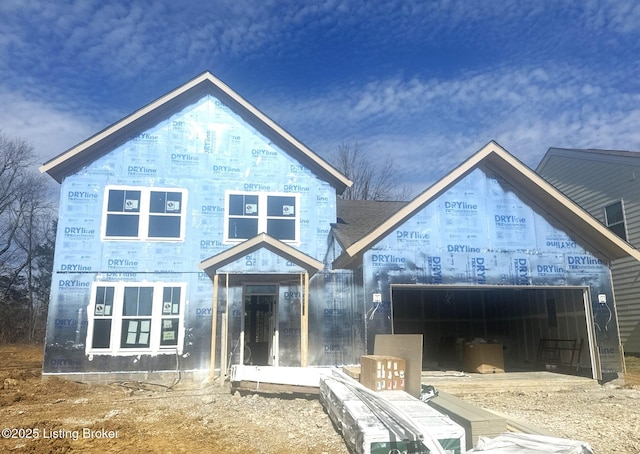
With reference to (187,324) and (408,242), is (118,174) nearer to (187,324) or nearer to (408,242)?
(187,324)

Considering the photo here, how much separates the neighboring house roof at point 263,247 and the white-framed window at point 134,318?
1.81 metres

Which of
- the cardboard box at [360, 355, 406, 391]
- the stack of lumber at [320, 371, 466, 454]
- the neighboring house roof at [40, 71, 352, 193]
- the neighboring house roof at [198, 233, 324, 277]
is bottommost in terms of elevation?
the stack of lumber at [320, 371, 466, 454]

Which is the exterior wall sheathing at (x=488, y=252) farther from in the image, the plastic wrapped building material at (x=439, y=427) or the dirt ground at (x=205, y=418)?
the plastic wrapped building material at (x=439, y=427)

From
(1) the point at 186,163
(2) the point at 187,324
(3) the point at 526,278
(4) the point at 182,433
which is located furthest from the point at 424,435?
(1) the point at 186,163

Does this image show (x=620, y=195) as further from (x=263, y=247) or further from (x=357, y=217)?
(x=263, y=247)

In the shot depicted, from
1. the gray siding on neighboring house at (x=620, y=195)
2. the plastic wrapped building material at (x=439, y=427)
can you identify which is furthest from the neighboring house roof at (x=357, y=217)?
the gray siding on neighboring house at (x=620, y=195)

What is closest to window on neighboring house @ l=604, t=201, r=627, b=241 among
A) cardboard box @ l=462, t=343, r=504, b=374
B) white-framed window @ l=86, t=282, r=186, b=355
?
cardboard box @ l=462, t=343, r=504, b=374

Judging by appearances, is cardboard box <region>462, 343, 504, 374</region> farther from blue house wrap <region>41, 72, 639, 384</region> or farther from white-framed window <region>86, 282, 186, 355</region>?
white-framed window <region>86, 282, 186, 355</region>

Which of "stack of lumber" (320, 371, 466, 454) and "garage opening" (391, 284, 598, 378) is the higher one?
"garage opening" (391, 284, 598, 378)

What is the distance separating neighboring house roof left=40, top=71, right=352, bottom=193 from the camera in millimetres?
13289

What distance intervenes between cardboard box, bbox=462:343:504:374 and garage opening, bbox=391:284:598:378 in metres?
0.42

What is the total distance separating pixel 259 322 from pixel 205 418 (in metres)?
5.70

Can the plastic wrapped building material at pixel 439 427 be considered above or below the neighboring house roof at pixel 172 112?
below

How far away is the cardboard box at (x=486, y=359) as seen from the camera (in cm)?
1309
